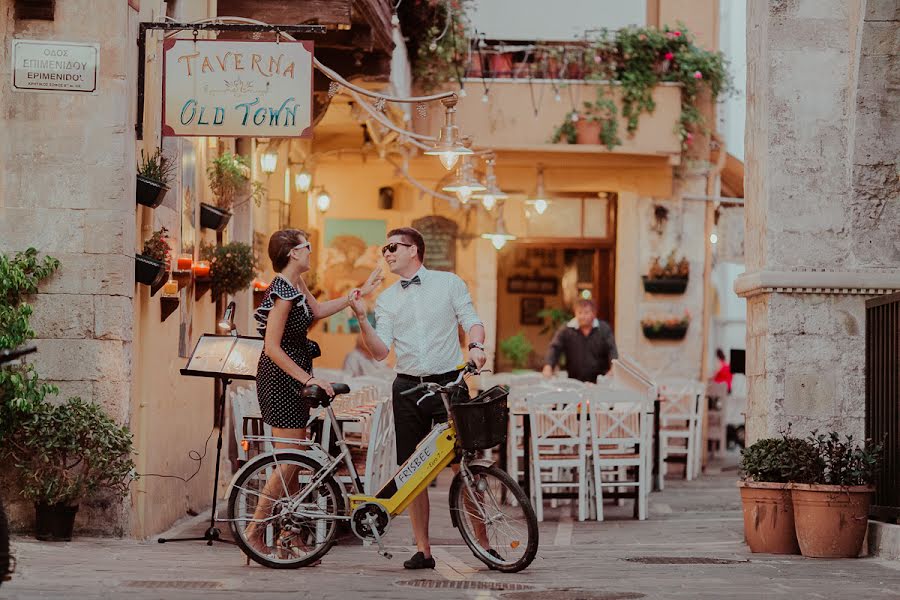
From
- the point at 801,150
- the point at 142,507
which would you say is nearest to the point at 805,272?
the point at 801,150

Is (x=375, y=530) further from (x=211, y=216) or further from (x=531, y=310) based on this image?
(x=531, y=310)

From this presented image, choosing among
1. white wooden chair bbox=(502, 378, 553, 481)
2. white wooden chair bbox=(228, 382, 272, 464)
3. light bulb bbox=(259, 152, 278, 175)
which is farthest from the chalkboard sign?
white wooden chair bbox=(228, 382, 272, 464)

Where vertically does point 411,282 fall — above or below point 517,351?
above

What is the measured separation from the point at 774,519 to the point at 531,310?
13930 mm

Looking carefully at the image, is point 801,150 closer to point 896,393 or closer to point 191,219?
point 896,393

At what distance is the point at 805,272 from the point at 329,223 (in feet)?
38.8

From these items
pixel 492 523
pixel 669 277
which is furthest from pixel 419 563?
pixel 669 277

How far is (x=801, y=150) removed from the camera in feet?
37.6

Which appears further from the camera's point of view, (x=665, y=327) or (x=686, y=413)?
(x=665, y=327)

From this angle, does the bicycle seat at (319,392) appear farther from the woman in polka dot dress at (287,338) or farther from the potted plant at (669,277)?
the potted plant at (669,277)

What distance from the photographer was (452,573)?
9.06 metres

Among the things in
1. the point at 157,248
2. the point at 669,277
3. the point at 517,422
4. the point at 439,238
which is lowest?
the point at 517,422

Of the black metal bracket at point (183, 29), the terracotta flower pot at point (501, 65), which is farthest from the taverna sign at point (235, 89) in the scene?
the terracotta flower pot at point (501, 65)

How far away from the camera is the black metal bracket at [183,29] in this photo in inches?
407
